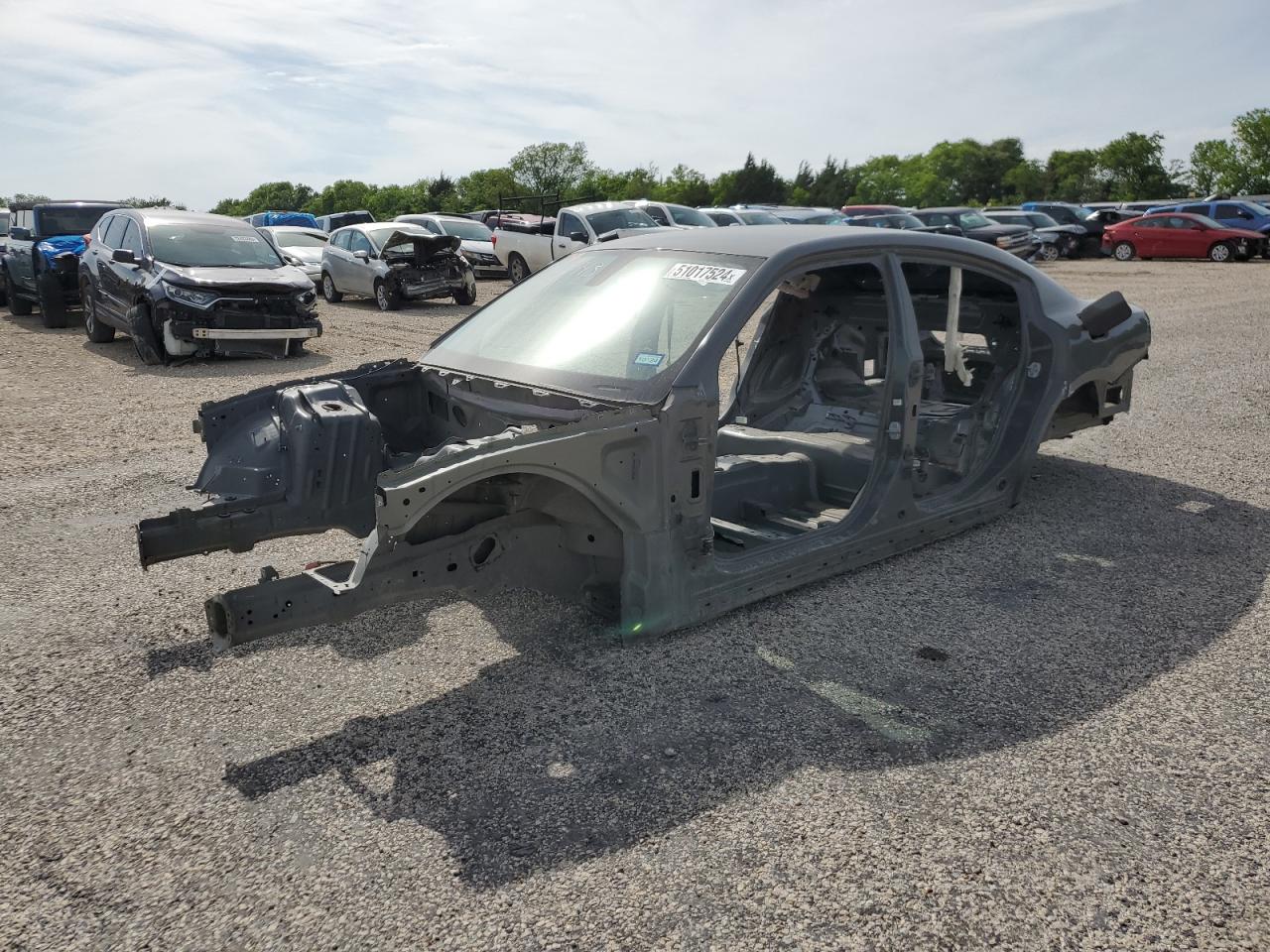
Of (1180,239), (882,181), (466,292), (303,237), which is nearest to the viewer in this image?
(466,292)

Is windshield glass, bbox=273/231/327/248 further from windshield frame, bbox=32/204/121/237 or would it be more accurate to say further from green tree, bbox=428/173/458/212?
green tree, bbox=428/173/458/212

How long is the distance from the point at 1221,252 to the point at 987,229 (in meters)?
6.10

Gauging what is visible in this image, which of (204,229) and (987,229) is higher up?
(987,229)

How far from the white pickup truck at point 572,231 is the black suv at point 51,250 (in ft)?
22.3

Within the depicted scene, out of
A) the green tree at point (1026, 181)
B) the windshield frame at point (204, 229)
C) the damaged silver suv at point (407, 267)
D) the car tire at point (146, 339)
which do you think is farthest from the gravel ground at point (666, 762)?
the green tree at point (1026, 181)

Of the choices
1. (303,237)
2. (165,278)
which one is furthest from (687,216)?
(165,278)

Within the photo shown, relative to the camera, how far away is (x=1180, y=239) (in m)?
25.8

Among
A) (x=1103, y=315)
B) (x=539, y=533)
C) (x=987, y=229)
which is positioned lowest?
(x=539, y=533)

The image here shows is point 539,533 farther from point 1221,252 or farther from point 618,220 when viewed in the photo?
point 1221,252

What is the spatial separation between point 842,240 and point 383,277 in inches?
531

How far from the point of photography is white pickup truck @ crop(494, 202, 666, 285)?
18.4 meters

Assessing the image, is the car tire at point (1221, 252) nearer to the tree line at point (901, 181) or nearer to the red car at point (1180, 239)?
the red car at point (1180, 239)

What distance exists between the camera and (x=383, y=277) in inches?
655

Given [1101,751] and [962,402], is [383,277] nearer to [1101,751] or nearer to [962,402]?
[962,402]
